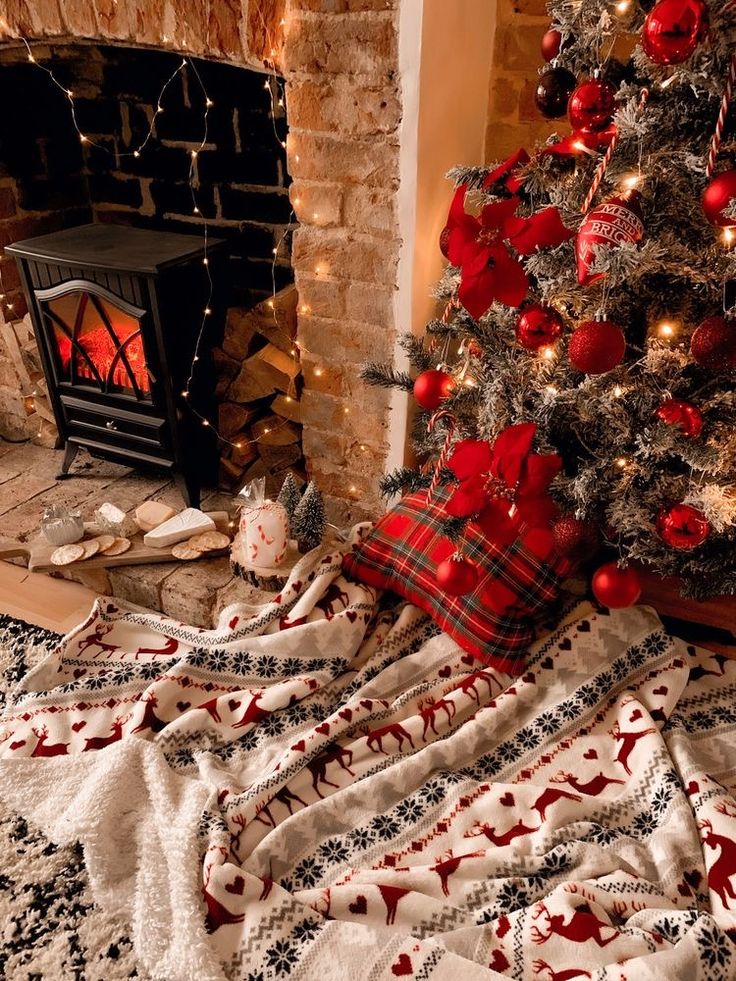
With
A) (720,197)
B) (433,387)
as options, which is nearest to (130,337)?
(433,387)

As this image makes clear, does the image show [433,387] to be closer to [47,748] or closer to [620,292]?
[620,292]

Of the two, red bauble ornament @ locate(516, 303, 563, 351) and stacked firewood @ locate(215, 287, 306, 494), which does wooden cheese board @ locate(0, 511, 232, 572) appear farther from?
red bauble ornament @ locate(516, 303, 563, 351)

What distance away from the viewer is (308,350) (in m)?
1.99

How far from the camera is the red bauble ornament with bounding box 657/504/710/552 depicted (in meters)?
1.35

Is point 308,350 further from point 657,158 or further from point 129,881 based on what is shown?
point 129,881

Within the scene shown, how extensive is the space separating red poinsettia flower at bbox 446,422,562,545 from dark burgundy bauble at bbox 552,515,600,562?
0.05 m

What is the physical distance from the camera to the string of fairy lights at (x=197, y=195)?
204 centimetres

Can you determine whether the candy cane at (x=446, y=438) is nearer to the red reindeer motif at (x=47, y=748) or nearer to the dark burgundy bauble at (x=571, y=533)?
the dark burgundy bauble at (x=571, y=533)

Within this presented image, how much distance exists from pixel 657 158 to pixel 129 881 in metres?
1.48

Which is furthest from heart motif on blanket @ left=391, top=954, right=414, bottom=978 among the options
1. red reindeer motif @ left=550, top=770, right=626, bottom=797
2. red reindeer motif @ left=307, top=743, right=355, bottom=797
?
red reindeer motif @ left=550, top=770, right=626, bottom=797

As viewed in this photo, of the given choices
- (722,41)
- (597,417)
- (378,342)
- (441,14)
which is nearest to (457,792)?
(597,417)

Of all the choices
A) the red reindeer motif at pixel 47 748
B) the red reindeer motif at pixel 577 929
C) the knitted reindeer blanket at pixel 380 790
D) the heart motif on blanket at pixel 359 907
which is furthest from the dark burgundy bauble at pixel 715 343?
the red reindeer motif at pixel 47 748

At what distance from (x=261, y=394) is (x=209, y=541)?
47 cm

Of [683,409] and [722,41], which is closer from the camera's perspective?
[722,41]
